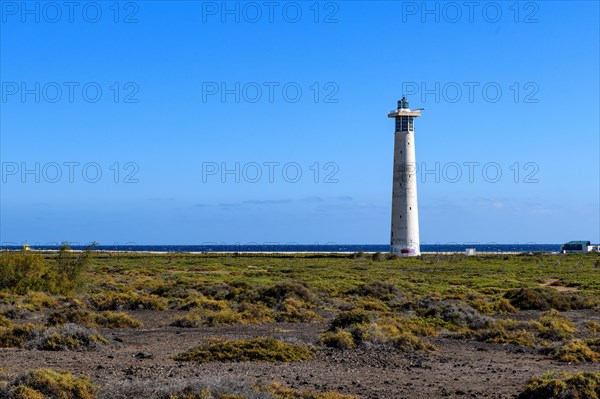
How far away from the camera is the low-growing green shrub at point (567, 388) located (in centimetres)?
1279

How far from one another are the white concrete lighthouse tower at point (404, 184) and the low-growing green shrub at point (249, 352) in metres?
53.2

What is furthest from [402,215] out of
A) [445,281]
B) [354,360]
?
[354,360]

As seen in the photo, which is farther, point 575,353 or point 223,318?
point 223,318

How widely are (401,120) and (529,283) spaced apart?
2774 centimetres

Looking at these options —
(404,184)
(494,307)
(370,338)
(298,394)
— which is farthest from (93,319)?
(404,184)

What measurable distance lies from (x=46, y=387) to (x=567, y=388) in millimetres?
8712

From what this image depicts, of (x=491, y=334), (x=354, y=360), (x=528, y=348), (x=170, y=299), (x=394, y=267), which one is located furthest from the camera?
(x=394, y=267)

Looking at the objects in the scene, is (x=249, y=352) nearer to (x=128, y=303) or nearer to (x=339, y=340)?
(x=339, y=340)

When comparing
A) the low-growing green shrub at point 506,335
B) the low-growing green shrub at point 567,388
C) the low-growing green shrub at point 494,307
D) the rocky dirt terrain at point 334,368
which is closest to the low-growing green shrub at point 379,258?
the low-growing green shrub at point 494,307

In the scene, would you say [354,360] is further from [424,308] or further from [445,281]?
[445,281]

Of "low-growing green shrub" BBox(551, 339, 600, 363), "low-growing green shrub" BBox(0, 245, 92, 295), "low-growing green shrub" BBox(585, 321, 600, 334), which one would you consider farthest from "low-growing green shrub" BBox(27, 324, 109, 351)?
"low-growing green shrub" BBox(0, 245, 92, 295)

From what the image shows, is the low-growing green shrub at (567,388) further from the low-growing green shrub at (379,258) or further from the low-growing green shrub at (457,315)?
the low-growing green shrub at (379,258)

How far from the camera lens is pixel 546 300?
1264 inches

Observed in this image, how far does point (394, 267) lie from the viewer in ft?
210
